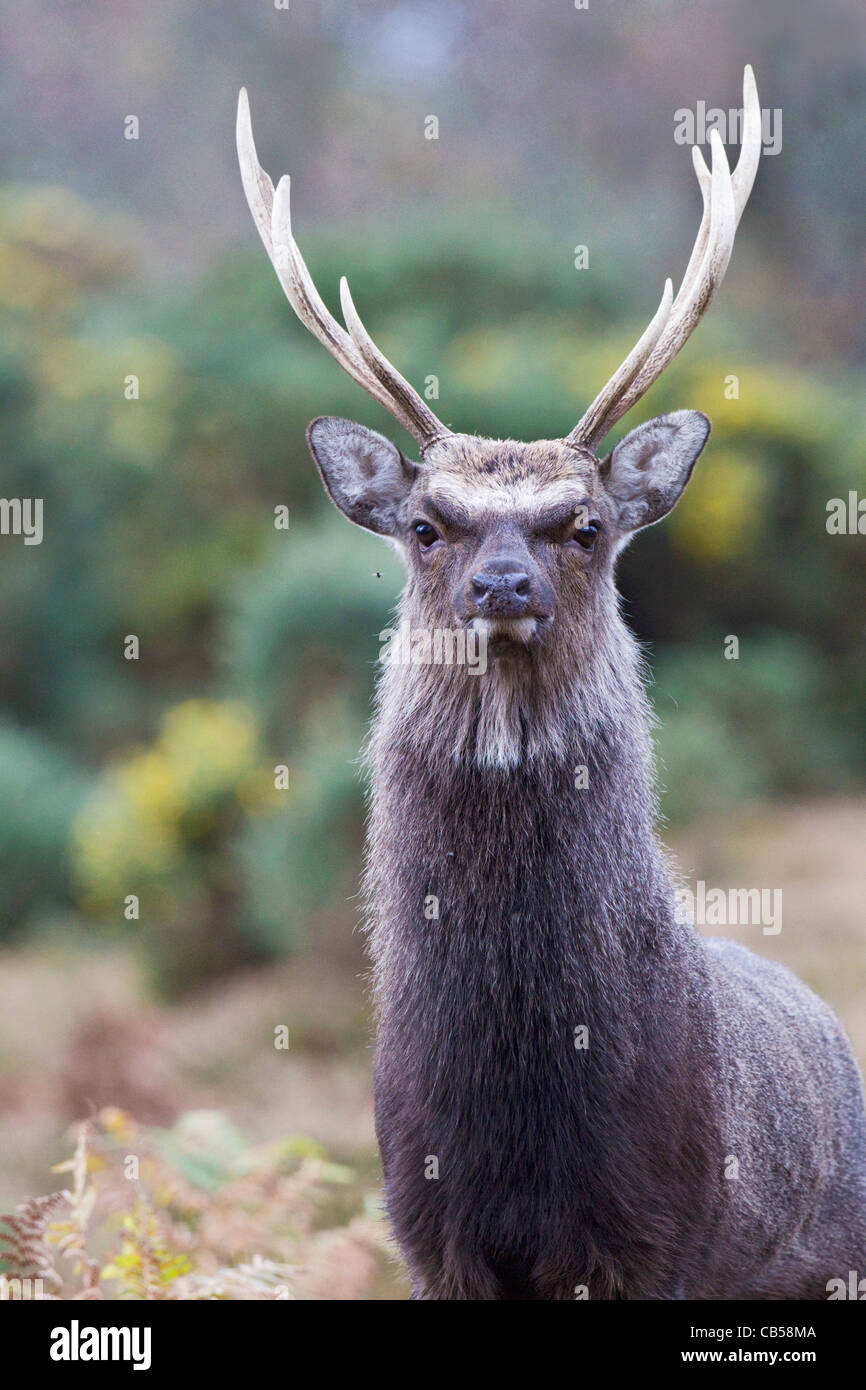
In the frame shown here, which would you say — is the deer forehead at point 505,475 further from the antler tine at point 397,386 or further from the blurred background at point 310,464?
the blurred background at point 310,464

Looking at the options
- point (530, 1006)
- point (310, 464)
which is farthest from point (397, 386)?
point (310, 464)

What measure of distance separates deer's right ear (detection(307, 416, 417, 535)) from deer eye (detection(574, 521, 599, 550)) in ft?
2.03

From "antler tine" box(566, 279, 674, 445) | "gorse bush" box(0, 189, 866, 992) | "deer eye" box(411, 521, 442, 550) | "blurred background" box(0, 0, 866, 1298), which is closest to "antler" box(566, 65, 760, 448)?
"antler tine" box(566, 279, 674, 445)

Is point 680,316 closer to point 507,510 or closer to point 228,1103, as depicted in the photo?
point 507,510

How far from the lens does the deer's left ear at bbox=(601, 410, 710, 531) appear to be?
4.50 metres

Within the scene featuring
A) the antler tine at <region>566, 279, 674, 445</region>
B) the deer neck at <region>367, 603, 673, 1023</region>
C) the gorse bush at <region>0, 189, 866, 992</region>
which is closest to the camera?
the deer neck at <region>367, 603, 673, 1023</region>

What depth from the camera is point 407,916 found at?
13.8ft

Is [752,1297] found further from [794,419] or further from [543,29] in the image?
[543,29]

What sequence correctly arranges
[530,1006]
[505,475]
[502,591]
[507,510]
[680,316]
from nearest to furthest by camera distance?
[502,591] < [530,1006] < [507,510] < [505,475] < [680,316]

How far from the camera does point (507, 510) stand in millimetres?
4117

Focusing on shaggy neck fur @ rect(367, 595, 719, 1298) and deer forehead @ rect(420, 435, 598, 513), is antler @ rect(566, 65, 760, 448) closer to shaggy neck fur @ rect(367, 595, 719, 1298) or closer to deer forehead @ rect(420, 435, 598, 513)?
deer forehead @ rect(420, 435, 598, 513)

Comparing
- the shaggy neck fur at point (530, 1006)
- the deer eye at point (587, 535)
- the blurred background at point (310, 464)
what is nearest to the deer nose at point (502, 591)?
the shaggy neck fur at point (530, 1006)

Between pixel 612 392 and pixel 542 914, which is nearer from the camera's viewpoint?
pixel 542 914

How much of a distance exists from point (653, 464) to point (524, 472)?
0.51 metres
